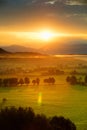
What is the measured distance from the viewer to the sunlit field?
16.7m

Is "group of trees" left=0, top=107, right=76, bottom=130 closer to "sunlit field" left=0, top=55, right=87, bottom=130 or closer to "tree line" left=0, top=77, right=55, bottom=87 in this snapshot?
"sunlit field" left=0, top=55, right=87, bottom=130

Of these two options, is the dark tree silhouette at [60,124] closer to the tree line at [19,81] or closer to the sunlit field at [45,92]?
the sunlit field at [45,92]

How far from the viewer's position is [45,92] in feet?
65.3

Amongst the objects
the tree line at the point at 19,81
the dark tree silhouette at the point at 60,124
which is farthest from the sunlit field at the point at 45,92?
the dark tree silhouette at the point at 60,124

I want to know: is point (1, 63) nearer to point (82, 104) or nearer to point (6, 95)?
point (6, 95)

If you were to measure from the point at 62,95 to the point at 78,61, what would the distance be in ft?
23.1

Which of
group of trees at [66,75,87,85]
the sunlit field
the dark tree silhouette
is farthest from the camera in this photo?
group of trees at [66,75,87,85]

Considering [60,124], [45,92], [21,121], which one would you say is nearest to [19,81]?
[45,92]

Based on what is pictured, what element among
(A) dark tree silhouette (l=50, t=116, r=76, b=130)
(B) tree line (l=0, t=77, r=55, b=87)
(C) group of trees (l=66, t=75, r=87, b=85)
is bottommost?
(A) dark tree silhouette (l=50, t=116, r=76, b=130)

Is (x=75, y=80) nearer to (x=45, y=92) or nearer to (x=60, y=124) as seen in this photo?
(x=45, y=92)

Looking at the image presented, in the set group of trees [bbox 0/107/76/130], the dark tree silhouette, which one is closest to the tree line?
the dark tree silhouette

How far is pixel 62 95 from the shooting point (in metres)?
19.7

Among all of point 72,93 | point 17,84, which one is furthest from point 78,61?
point 17,84

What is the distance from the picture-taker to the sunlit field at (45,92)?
1669 centimetres
